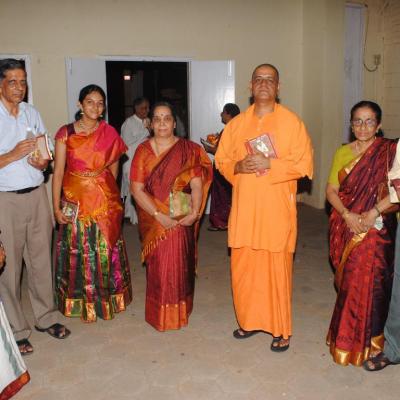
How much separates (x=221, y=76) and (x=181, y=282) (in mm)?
4990

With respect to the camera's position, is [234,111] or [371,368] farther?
[234,111]

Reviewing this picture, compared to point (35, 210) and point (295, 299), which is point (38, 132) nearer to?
point (35, 210)

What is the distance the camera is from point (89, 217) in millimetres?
3906

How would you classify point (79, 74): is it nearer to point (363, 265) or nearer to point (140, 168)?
point (140, 168)

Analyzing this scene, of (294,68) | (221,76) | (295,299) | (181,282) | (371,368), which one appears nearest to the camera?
(371,368)

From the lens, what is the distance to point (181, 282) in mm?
3809

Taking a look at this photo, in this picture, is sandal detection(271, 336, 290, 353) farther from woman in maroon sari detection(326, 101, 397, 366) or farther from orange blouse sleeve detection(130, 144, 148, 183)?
orange blouse sleeve detection(130, 144, 148, 183)

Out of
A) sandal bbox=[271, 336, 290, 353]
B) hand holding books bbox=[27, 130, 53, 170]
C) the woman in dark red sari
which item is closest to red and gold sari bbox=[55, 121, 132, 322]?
the woman in dark red sari

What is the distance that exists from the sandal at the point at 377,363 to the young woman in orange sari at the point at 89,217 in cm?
213

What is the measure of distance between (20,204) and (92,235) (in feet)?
2.34

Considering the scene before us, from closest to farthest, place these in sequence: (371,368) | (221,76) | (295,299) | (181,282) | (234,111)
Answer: (371,368), (181,282), (295,299), (234,111), (221,76)

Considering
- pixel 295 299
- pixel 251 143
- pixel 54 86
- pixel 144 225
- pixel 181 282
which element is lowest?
pixel 295 299

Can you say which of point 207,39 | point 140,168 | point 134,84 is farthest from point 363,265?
point 134,84

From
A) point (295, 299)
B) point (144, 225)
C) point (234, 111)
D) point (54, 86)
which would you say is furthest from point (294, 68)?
point (144, 225)
